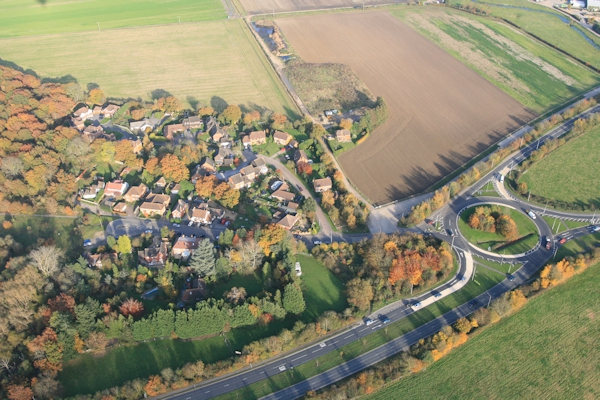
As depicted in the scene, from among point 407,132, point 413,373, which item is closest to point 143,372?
point 413,373

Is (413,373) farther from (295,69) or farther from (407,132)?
(295,69)

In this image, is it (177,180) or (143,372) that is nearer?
(143,372)

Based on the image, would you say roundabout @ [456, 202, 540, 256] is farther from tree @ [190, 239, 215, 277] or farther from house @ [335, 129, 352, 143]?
tree @ [190, 239, 215, 277]

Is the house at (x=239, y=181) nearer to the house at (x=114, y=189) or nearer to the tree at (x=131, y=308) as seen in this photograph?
the house at (x=114, y=189)

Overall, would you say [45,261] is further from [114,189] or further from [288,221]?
[288,221]

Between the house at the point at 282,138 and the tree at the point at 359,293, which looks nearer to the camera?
the tree at the point at 359,293

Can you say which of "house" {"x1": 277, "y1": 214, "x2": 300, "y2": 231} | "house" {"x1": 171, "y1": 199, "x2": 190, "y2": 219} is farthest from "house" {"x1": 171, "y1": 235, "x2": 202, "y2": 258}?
"house" {"x1": 277, "y1": 214, "x2": 300, "y2": 231}

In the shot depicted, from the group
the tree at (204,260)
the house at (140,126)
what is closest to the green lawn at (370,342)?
the tree at (204,260)
